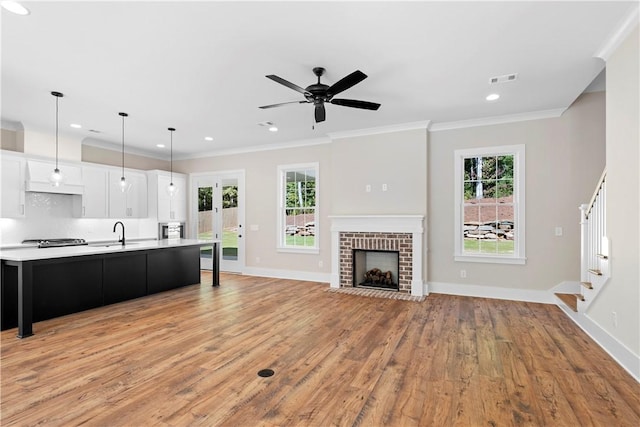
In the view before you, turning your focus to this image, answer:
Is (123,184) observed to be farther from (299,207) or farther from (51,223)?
(299,207)

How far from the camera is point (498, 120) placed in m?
5.16

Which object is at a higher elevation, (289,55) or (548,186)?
(289,55)

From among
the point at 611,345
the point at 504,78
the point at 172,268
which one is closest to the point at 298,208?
the point at 172,268

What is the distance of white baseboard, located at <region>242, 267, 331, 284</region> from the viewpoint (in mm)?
6543

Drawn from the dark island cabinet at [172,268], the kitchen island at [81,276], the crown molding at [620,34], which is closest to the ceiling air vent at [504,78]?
the crown molding at [620,34]

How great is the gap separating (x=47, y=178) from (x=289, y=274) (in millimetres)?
4615

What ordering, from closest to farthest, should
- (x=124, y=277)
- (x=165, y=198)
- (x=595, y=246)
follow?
(x=595, y=246), (x=124, y=277), (x=165, y=198)

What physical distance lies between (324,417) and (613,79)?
12.4 feet

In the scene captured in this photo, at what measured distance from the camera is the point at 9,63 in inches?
131

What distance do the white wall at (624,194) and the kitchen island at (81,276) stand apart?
5593 millimetres

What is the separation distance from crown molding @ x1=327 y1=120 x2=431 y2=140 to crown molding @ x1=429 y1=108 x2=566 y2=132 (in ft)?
0.83

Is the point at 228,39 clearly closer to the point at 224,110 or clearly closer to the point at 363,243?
Answer: the point at 224,110

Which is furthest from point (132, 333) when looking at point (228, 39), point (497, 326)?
point (497, 326)

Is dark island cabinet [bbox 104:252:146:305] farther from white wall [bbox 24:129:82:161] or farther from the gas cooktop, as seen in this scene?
white wall [bbox 24:129:82:161]
